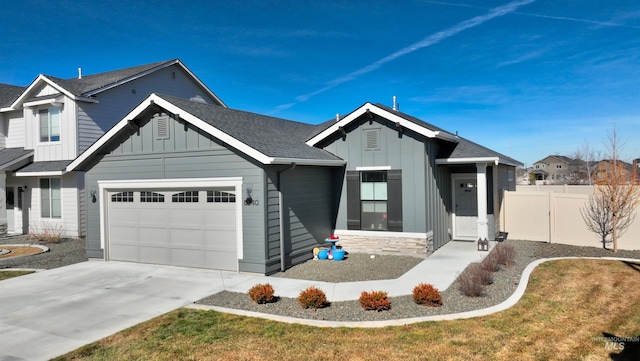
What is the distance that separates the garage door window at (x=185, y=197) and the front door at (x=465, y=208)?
9.30 m

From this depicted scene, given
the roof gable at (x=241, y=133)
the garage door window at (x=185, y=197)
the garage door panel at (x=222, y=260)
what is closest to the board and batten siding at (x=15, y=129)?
the roof gable at (x=241, y=133)

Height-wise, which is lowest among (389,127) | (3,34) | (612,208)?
(612,208)

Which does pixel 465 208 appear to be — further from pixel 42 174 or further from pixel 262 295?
pixel 42 174

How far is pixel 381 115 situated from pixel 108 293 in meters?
8.89

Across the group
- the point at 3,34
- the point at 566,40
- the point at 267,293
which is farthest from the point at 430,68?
the point at 3,34

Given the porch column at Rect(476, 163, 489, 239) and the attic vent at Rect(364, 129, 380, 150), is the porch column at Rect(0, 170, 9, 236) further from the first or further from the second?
the porch column at Rect(476, 163, 489, 239)

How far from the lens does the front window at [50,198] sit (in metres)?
18.0

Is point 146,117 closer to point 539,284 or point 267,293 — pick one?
point 267,293

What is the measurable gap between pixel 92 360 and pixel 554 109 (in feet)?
123

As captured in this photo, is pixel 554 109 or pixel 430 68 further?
pixel 554 109

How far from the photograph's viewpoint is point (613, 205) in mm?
11883

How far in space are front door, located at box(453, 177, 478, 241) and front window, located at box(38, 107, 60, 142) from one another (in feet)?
57.5

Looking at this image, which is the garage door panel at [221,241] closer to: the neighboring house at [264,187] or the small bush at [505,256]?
the neighboring house at [264,187]

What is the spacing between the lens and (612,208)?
1197 cm
